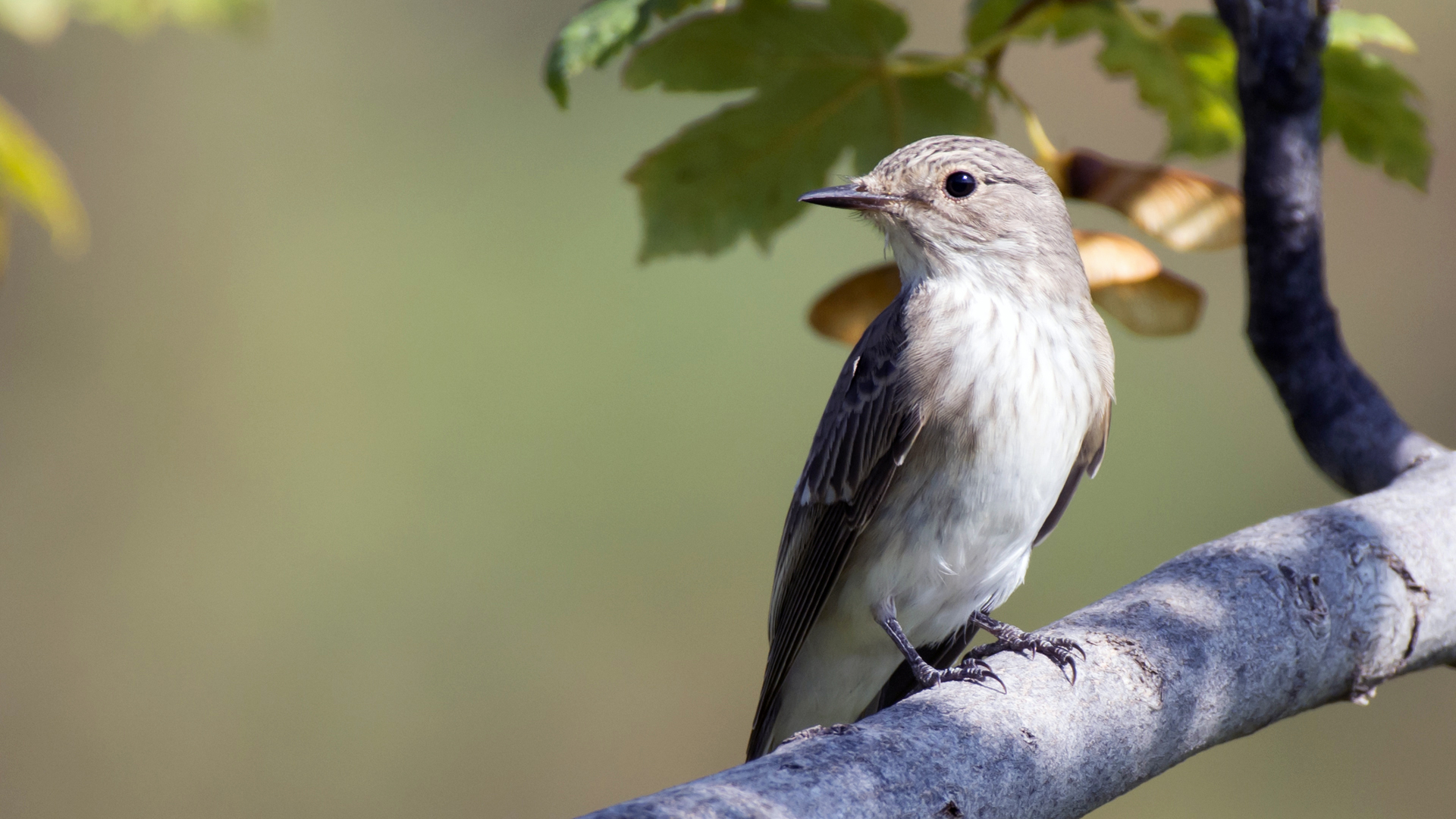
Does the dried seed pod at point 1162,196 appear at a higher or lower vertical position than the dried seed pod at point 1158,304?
higher

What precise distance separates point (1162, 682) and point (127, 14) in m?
1.48

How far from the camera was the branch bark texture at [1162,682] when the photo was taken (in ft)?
3.62

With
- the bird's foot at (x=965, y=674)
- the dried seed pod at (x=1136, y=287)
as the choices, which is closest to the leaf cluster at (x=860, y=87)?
the dried seed pod at (x=1136, y=287)

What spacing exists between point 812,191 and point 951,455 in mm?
511

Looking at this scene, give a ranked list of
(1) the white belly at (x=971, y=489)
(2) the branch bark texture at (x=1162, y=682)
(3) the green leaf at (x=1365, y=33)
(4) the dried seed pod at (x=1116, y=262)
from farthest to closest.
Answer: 1. (1) the white belly at (x=971, y=489)
2. (3) the green leaf at (x=1365, y=33)
3. (4) the dried seed pod at (x=1116, y=262)
4. (2) the branch bark texture at (x=1162, y=682)

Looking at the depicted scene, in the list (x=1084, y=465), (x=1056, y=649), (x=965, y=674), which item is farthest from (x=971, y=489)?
(x=1056, y=649)

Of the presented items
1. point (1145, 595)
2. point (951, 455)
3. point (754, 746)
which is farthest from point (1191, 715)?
point (754, 746)

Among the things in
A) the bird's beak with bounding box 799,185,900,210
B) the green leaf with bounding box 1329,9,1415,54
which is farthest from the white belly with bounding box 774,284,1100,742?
the green leaf with bounding box 1329,9,1415,54

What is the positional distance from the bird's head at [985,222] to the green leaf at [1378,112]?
46 cm

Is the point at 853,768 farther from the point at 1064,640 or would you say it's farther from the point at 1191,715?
the point at 1191,715

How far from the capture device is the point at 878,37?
173cm

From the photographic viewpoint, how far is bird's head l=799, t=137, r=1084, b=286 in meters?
2.04

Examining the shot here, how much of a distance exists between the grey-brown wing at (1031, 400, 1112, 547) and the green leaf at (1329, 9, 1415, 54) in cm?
71

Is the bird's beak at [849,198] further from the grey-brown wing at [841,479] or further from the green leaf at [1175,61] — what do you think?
the green leaf at [1175,61]
